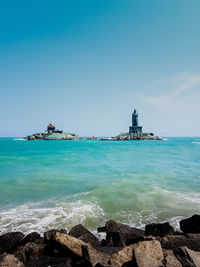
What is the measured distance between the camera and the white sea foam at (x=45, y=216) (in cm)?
788

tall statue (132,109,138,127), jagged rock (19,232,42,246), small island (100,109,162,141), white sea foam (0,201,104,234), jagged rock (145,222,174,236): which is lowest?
white sea foam (0,201,104,234)

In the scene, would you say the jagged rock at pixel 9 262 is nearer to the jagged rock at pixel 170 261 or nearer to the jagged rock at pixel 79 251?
the jagged rock at pixel 79 251

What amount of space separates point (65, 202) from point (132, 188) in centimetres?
570

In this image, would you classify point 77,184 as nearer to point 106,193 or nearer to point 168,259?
point 106,193

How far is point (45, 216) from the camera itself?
8.84 metres

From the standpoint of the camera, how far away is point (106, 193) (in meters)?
12.9

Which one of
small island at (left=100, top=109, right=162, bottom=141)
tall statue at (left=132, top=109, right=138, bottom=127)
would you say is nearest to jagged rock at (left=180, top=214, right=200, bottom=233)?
small island at (left=100, top=109, right=162, bottom=141)

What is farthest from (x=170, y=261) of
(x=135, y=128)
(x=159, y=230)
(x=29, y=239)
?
(x=135, y=128)

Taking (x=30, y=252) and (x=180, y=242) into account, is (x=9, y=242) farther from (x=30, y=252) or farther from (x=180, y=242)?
(x=180, y=242)

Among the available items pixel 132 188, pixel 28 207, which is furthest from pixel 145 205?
pixel 28 207

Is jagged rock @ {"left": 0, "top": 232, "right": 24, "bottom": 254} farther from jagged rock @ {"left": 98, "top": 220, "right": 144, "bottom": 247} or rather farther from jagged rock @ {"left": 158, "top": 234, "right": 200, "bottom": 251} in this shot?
jagged rock @ {"left": 158, "top": 234, "right": 200, "bottom": 251}

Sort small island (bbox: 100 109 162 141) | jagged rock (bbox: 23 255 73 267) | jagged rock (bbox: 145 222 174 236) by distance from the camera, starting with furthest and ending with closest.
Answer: small island (bbox: 100 109 162 141), jagged rock (bbox: 145 222 174 236), jagged rock (bbox: 23 255 73 267)

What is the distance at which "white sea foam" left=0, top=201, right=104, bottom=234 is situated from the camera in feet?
25.8

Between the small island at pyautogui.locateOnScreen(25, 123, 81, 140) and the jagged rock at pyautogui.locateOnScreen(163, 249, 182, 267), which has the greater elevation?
the small island at pyautogui.locateOnScreen(25, 123, 81, 140)
